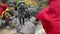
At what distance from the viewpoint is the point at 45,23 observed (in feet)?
3.86

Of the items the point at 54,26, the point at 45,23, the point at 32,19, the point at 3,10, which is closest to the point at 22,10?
the point at 32,19

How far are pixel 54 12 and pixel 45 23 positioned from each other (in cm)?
12

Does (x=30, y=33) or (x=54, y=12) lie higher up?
(x=54, y=12)

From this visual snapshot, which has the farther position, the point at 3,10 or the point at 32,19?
the point at 3,10

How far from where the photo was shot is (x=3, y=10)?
6.20ft

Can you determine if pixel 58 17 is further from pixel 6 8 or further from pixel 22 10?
pixel 6 8

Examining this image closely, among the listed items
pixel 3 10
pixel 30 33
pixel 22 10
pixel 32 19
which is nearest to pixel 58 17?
pixel 30 33

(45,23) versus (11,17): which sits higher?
(45,23)

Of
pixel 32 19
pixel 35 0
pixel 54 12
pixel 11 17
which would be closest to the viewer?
pixel 54 12

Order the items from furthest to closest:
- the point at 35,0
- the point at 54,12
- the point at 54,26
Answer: the point at 35,0 < the point at 54,12 < the point at 54,26

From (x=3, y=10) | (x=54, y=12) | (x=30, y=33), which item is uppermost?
(x=54, y=12)

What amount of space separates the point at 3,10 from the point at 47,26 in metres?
0.91

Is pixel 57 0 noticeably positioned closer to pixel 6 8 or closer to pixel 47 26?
pixel 47 26

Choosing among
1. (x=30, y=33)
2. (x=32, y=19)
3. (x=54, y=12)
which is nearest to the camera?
(x=54, y=12)
